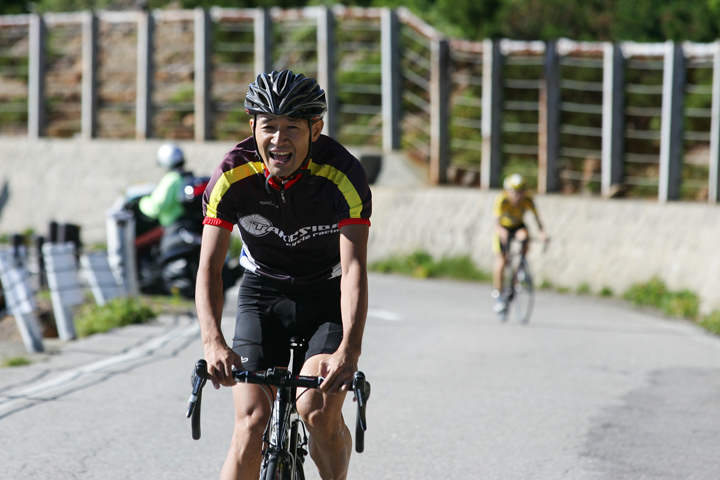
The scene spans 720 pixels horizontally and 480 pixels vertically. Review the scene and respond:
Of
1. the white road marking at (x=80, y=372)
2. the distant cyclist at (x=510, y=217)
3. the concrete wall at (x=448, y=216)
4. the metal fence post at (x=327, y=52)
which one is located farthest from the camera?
the metal fence post at (x=327, y=52)

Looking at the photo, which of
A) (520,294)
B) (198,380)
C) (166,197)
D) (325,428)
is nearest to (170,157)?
(166,197)

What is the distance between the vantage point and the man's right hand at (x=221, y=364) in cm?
374

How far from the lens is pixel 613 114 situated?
1648 centimetres

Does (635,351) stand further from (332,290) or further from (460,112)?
(460,112)

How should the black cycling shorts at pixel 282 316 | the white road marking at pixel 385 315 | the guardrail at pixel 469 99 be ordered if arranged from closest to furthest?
the black cycling shorts at pixel 282 316
the white road marking at pixel 385 315
the guardrail at pixel 469 99

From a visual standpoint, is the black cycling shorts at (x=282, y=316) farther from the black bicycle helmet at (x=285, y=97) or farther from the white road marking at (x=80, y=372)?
the white road marking at (x=80, y=372)

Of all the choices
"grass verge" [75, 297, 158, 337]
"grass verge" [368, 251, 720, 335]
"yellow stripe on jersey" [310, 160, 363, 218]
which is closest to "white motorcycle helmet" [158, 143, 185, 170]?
"grass verge" [75, 297, 158, 337]

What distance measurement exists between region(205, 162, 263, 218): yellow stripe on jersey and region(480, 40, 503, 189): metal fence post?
46.5ft

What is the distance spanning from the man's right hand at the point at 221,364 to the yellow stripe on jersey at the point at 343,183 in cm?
73

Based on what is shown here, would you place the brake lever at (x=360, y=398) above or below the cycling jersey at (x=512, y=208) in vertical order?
below

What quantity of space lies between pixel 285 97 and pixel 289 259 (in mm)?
729

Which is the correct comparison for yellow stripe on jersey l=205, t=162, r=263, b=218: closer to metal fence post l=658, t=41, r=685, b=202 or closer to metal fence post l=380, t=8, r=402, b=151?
metal fence post l=658, t=41, r=685, b=202

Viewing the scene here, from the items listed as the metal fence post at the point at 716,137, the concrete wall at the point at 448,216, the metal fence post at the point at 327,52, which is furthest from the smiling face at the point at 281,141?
the metal fence post at the point at 327,52

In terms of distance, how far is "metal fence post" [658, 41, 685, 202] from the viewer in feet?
50.7
